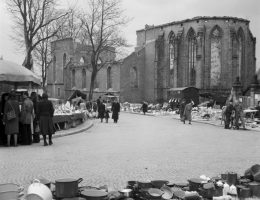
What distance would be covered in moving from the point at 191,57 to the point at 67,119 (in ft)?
127

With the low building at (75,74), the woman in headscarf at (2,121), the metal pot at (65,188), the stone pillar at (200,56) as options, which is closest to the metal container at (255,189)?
the metal pot at (65,188)

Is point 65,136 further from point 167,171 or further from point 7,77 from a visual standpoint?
point 167,171

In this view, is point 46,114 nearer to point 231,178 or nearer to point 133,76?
point 231,178

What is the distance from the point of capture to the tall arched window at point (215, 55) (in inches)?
2200

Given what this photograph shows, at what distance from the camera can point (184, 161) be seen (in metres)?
10.8

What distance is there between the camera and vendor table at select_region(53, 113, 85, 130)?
64.5 ft

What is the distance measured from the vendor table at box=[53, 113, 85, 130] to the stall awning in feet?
12.8

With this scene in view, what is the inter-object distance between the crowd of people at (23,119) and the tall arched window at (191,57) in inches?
1754

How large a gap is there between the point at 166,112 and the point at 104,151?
107ft

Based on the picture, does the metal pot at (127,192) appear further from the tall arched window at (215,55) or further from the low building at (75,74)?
the low building at (75,74)

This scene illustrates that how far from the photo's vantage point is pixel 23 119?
562 inches

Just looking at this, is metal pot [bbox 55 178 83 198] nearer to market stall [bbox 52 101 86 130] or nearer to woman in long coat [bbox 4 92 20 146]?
woman in long coat [bbox 4 92 20 146]

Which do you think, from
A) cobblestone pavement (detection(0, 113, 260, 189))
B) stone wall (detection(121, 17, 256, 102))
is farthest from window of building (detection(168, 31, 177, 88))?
cobblestone pavement (detection(0, 113, 260, 189))

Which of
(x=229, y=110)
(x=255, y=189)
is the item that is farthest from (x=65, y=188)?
(x=229, y=110)
